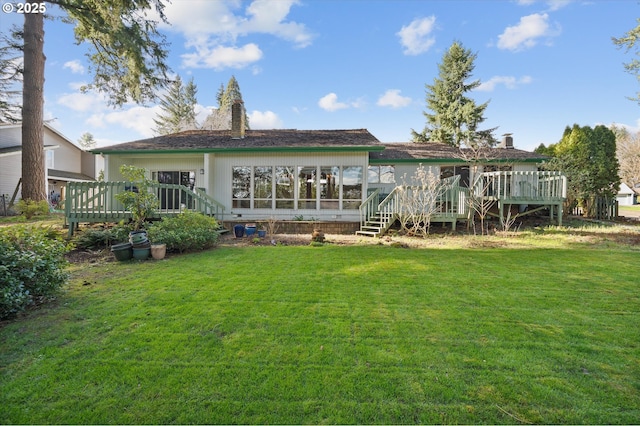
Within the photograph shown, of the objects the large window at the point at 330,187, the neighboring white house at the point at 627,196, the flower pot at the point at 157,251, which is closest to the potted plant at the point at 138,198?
the flower pot at the point at 157,251

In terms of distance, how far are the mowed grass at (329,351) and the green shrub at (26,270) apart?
253 mm

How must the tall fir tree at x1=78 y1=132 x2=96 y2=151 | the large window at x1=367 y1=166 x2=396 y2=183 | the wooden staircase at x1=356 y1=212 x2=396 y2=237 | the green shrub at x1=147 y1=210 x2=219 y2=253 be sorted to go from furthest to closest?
the tall fir tree at x1=78 y1=132 x2=96 y2=151
the large window at x1=367 y1=166 x2=396 y2=183
the wooden staircase at x1=356 y1=212 x2=396 y2=237
the green shrub at x1=147 y1=210 x2=219 y2=253

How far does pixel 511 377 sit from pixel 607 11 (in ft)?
47.2

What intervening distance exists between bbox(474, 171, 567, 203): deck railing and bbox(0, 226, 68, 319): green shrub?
12502 millimetres

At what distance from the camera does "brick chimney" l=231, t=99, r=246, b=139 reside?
14125 mm

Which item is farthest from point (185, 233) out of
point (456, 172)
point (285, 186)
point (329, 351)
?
point (456, 172)

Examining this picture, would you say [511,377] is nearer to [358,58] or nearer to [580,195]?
[580,195]

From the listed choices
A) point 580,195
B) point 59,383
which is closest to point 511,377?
point 59,383

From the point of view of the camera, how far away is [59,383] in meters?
2.31

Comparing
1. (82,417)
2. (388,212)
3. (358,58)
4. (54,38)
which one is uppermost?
(358,58)

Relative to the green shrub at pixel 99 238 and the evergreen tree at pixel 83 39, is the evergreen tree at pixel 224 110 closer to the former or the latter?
the evergreen tree at pixel 83 39

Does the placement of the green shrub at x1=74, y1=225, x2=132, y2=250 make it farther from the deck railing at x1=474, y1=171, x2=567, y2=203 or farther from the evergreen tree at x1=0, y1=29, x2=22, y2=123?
the deck railing at x1=474, y1=171, x2=567, y2=203

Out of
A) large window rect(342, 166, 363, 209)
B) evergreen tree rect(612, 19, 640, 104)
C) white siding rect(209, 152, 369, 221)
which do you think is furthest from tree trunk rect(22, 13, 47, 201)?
evergreen tree rect(612, 19, 640, 104)

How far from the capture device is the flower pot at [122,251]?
6664mm
